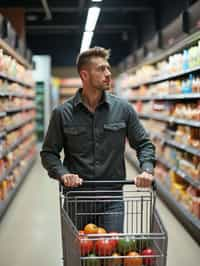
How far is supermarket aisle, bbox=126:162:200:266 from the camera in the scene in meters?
3.94

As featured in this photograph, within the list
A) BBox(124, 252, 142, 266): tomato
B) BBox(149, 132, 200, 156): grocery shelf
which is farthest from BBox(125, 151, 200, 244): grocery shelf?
BBox(124, 252, 142, 266): tomato

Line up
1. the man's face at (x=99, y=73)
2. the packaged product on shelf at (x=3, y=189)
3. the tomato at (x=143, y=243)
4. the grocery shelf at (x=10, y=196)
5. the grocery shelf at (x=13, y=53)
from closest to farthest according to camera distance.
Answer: the tomato at (x=143, y=243), the man's face at (x=99, y=73), the grocery shelf at (x=10, y=196), the packaged product on shelf at (x=3, y=189), the grocery shelf at (x=13, y=53)

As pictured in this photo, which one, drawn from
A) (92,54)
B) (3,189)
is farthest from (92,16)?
(92,54)

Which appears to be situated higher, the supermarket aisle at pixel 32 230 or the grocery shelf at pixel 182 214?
the grocery shelf at pixel 182 214

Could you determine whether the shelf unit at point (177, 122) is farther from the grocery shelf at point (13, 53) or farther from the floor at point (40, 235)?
the grocery shelf at point (13, 53)

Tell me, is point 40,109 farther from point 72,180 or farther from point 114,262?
point 114,262

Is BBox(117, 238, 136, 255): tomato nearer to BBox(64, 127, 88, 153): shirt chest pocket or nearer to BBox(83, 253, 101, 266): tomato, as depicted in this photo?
BBox(83, 253, 101, 266): tomato

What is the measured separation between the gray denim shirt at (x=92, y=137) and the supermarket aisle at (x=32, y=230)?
1.77 metres

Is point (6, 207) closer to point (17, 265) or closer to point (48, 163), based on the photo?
point (17, 265)

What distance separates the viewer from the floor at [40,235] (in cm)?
400

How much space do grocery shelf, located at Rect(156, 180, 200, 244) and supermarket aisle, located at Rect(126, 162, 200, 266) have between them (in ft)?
0.24

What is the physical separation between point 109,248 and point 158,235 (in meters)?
0.24

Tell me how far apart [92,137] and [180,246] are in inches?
95.4

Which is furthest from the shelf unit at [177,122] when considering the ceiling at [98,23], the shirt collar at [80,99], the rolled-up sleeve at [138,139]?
the shirt collar at [80,99]
